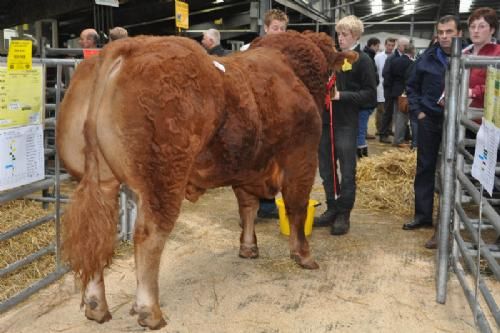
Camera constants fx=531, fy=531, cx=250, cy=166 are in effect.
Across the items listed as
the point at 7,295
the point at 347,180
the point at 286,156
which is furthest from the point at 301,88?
the point at 7,295

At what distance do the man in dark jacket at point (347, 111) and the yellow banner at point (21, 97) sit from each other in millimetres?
2397

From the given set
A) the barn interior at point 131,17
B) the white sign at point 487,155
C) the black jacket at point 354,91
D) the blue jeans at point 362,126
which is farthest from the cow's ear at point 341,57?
Result: the blue jeans at point 362,126

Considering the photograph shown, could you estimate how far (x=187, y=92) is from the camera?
9.28 feet

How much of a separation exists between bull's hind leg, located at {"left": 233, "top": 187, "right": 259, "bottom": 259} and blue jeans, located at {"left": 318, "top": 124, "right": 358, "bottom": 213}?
971 mm

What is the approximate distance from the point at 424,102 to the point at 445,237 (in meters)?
1.63

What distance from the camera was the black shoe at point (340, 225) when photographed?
487 cm

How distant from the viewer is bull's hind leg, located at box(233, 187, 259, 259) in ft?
14.0

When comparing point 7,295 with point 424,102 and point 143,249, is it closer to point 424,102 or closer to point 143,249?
point 143,249

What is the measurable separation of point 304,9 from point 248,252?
31.8 ft

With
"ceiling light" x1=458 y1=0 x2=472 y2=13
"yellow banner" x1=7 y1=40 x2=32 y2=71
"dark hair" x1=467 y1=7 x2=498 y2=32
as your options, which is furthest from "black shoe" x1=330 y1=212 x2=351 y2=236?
"ceiling light" x1=458 y1=0 x2=472 y2=13

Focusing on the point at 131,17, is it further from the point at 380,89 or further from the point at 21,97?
the point at 21,97

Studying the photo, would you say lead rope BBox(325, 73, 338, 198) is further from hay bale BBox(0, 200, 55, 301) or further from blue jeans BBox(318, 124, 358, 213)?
hay bale BBox(0, 200, 55, 301)

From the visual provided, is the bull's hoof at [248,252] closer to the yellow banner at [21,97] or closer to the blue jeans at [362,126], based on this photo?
the yellow banner at [21,97]

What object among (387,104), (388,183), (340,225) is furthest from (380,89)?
(340,225)
